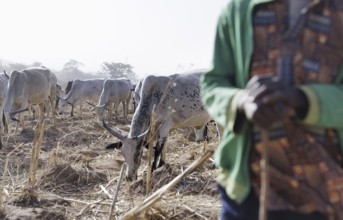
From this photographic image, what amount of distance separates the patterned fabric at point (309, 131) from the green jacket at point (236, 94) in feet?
0.21

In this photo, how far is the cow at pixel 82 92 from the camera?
19.3 meters

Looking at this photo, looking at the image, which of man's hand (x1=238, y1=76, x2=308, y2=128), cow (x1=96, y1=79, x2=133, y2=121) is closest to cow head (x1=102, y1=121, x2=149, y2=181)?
man's hand (x1=238, y1=76, x2=308, y2=128)

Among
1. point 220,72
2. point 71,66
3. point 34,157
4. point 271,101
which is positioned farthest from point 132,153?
point 71,66

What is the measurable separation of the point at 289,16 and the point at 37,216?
3.41 meters

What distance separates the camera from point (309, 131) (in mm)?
1361

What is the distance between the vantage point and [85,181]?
19.9 feet

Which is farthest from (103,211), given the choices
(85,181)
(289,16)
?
(289,16)

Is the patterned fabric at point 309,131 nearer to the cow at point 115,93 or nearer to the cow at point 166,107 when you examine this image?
the cow at point 166,107

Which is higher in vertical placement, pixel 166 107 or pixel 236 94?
pixel 236 94

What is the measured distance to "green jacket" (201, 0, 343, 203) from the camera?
128 centimetres

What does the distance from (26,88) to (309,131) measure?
11.7 meters

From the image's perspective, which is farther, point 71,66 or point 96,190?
point 71,66

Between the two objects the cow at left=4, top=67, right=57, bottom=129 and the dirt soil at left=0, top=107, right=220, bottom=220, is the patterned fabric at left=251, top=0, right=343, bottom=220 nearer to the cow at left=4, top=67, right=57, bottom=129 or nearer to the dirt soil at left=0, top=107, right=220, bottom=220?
the dirt soil at left=0, top=107, right=220, bottom=220

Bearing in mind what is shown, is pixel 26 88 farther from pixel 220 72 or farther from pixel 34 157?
pixel 220 72
